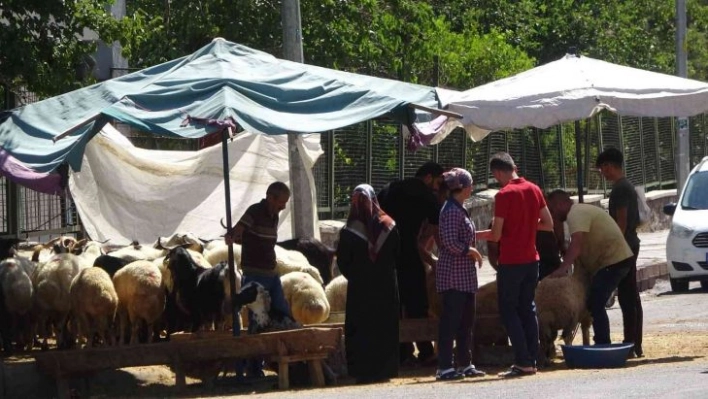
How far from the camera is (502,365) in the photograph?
13.3m

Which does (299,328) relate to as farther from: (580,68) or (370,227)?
(580,68)

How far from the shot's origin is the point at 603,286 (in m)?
12.9

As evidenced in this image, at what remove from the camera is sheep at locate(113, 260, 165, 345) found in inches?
528

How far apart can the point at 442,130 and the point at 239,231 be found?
2.90 metres

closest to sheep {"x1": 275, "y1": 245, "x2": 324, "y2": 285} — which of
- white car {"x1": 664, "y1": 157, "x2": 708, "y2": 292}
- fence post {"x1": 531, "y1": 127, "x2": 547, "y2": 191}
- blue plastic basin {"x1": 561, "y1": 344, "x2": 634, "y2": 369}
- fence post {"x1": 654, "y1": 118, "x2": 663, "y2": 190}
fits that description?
blue plastic basin {"x1": 561, "y1": 344, "x2": 634, "y2": 369}

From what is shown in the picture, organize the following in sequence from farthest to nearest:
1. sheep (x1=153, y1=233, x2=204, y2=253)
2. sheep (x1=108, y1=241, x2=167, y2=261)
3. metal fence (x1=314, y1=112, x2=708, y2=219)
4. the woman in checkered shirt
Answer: metal fence (x1=314, y1=112, x2=708, y2=219) → sheep (x1=153, y1=233, x2=204, y2=253) → sheep (x1=108, y1=241, x2=167, y2=261) → the woman in checkered shirt

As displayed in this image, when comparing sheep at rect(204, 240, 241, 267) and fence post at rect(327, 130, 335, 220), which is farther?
fence post at rect(327, 130, 335, 220)

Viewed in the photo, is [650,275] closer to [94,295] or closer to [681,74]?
[681,74]

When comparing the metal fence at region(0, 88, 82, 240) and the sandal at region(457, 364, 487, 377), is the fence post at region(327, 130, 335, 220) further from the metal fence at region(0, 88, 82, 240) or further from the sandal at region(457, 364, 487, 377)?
the sandal at region(457, 364, 487, 377)

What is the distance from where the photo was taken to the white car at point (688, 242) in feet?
64.8

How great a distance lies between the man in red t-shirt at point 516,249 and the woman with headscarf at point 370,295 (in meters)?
0.90

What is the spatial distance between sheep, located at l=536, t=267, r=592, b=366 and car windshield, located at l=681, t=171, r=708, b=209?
7.96 metres

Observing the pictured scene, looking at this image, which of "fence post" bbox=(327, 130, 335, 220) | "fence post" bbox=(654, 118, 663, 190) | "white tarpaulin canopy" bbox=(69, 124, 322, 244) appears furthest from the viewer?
"fence post" bbox=(654, 118, 663, 190)

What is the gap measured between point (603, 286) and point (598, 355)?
0.80 metres
